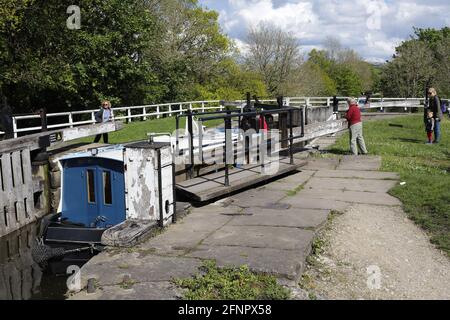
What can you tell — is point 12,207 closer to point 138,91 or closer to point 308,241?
point 308,241

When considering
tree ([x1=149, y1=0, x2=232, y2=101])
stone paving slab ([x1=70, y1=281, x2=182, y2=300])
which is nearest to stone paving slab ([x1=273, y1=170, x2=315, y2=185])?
stone paving slab ([x1=70, y1=281, x2=182, y2=300])

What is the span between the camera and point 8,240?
33.2ft

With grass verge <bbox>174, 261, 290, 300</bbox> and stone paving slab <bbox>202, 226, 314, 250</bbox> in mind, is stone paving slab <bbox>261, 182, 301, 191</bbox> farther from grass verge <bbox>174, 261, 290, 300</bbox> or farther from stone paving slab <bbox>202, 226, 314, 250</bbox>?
grass verge <bbox>174, 261, 290, 300</bbox>

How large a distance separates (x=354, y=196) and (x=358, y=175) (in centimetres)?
209

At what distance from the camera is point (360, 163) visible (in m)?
12.6

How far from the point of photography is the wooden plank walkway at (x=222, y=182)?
848 centimetres

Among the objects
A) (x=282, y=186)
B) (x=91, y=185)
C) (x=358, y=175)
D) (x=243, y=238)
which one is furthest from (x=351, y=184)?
(x=91, y=185)

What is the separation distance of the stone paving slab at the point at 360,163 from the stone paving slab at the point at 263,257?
20.2 ft

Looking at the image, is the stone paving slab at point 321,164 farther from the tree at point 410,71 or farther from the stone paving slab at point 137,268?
the tree at point 410,71

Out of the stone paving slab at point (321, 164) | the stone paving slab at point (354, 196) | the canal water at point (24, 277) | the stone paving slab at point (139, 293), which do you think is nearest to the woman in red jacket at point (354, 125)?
the stone paving slab at point (321, 164)

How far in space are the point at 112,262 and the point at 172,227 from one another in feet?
5.06

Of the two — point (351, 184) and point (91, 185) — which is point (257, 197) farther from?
point (91, 185)

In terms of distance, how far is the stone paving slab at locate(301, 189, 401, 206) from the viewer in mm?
8938
